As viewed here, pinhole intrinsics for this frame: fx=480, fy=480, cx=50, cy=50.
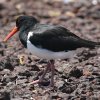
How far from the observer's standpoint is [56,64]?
931 centimetres

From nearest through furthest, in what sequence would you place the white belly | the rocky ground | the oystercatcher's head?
the rocky ground → the white belly → the oystercatcher's head

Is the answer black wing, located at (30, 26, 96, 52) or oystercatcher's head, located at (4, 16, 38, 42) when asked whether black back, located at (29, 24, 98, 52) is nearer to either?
black wing, located at (30, 26, 96, 52)

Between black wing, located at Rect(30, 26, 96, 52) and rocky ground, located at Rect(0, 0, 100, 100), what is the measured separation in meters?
0.22

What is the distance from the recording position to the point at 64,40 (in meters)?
8.04

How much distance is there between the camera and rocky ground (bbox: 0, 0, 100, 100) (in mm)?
7746

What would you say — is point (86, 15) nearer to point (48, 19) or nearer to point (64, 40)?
point (48, 19)

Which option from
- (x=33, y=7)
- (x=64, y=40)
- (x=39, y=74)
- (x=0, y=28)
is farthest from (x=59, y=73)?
(x=33, y=7)

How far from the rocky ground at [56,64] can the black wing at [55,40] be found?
22 cm

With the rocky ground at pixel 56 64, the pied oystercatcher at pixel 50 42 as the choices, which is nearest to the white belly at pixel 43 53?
the pied oystercatcher at pixel 50 42

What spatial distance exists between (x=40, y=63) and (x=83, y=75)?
112 cm

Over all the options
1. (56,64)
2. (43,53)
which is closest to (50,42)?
(43,53)

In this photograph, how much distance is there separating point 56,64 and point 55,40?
1377 millimetres

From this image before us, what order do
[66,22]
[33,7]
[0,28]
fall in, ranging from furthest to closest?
1. [33,7]
2. [66,22]
3. [0,28]

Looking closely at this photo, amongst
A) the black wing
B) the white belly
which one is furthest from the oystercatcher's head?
the white belly
